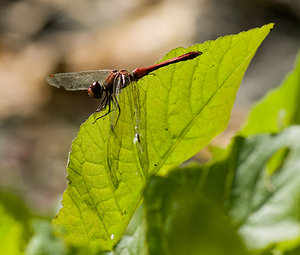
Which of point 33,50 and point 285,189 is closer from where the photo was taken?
point 285,189

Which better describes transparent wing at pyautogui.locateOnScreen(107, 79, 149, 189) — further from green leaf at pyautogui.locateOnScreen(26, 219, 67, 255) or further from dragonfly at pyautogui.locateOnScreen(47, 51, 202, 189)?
green leaf at pyautogui.locateOnScreen(26, 219, 67, 255)

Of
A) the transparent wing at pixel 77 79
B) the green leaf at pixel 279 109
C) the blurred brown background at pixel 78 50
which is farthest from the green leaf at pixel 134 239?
the blurred brown background at pixel 78 50

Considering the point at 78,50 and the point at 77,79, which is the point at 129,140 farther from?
the point at 78,50

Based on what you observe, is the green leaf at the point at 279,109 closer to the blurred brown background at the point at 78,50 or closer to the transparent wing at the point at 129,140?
the transparent wing at the point at 129,140

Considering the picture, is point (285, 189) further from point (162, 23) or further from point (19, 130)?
point (162, 23)

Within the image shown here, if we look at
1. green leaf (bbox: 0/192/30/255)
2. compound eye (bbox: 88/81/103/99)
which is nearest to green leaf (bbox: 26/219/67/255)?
green leaf (bbox: 0/192/30/255)

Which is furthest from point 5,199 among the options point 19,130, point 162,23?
point 162,23
